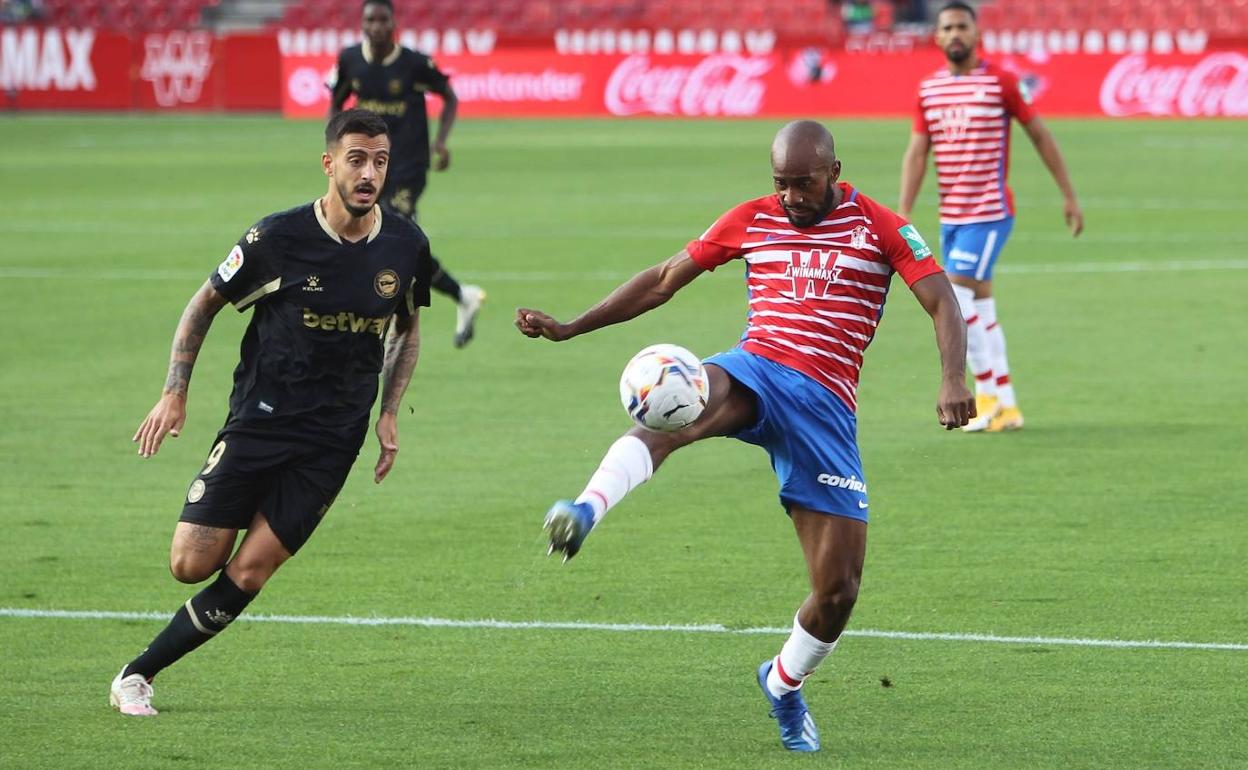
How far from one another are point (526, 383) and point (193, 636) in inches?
294

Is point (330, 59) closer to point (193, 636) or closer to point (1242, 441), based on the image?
point (1242, 441)

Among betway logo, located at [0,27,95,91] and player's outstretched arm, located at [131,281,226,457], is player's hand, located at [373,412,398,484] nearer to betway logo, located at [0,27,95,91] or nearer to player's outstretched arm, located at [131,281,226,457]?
player's outstretched arm, located at [131,281,226,457]

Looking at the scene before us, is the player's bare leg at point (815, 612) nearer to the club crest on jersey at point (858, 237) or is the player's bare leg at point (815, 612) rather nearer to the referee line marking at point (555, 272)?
the club crest on jersey at point (858, 237)

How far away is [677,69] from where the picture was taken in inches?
1726

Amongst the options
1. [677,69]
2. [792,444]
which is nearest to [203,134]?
[677,69]

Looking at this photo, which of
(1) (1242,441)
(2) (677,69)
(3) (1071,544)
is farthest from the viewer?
(2) (677,69)

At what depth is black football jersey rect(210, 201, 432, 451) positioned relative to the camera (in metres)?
6.69

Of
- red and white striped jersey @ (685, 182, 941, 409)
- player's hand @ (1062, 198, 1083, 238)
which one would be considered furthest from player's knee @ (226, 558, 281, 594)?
player's hand @ (1062, 198, 1083, 238)

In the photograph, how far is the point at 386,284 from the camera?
678 centimetres

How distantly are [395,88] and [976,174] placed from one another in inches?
192

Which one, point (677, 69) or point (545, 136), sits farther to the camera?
point (677, 69)

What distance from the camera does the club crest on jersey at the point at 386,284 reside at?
266 inches

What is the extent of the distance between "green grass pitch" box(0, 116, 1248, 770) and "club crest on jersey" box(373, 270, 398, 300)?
1389 millimetres

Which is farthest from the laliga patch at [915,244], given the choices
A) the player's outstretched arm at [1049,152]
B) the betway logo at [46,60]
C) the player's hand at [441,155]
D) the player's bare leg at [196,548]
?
the betway logo at [46,60]
